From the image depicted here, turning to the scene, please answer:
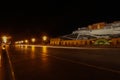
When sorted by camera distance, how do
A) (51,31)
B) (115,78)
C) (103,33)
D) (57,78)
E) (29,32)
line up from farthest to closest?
(29,32) → (51,31) → (103,33) → (57,78) → (115,78)

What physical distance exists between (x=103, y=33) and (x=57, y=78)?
2926 inches

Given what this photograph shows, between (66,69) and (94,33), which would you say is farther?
(94,33)

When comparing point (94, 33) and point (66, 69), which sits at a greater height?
point (94, 33)

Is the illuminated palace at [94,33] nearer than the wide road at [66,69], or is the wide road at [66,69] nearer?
the wide road at [66,69]

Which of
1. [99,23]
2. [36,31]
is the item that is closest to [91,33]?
[99,23]

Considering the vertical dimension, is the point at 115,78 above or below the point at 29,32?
below

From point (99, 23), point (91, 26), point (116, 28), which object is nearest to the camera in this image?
point (116, 28)

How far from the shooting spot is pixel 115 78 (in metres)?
10.8

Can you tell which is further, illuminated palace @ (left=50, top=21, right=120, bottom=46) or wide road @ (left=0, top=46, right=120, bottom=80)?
illuminated palace @ (left=50, top=21, right=120, bottom=46)

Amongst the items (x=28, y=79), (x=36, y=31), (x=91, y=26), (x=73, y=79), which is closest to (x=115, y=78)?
(x=73, y=79)

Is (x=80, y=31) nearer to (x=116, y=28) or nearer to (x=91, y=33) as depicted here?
(x=91, y=33)

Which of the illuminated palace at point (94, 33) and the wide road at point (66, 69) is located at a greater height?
the illuminated palace at point (94, 33)

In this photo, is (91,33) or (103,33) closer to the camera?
(103,33)

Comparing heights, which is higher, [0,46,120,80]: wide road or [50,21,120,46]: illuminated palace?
[50,21,120,46]: illuminated palace
